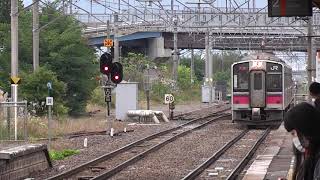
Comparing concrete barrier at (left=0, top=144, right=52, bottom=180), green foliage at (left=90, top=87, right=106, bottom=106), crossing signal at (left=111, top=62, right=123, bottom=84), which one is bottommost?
concrete barrier at (left=0, top=144, right=52, bottom=180)

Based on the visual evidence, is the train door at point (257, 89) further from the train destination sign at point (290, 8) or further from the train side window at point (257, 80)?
the train destination sign at point (290, 8)

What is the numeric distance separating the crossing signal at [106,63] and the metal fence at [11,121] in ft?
19.2

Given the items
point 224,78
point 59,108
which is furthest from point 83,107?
point 224,78

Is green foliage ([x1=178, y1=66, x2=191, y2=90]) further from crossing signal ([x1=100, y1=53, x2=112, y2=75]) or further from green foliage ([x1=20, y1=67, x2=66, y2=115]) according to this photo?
crossing signal ([x1=100, y1=53, x2=112, y2=75])

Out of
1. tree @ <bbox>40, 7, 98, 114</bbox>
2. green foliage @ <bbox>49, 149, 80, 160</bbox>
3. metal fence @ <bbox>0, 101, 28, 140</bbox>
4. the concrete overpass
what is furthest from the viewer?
the concrete overpass

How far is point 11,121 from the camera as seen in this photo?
17266 millimetres

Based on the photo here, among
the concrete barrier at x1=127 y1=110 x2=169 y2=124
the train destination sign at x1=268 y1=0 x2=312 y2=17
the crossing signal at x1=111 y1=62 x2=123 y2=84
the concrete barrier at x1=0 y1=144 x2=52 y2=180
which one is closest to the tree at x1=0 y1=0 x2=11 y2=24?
the concrete barrier at x1=127 y1=110 x2=169 y2=124

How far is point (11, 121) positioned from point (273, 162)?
22.3 feet

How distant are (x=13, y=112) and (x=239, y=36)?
165 feet

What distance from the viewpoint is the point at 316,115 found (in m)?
4.30

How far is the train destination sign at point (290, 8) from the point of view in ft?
44.4

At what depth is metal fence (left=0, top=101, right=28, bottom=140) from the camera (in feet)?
54.9

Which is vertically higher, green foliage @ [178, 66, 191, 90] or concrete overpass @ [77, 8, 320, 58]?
concrete overpass @ [77, 8, 320, 58]

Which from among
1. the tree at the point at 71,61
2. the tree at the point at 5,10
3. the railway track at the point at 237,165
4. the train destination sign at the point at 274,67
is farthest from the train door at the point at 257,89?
the tree at the point at 5,10
